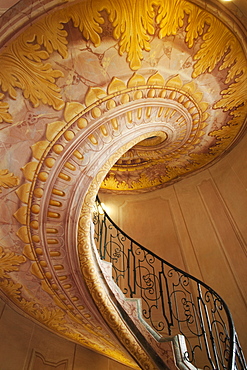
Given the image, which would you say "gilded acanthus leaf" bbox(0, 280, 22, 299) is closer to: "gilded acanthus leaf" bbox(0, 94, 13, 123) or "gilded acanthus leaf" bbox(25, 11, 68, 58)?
"gilded acanthus leaf" bbox(0, 94, 13, 123)

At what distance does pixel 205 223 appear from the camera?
16.3 ft

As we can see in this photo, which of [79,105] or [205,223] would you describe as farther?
[205,223]

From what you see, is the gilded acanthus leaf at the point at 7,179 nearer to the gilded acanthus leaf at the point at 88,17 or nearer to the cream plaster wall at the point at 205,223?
the gilded acanthus leaf at the point at 88,17

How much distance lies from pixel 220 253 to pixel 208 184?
148 cm

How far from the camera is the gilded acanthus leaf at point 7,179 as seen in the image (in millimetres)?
2500

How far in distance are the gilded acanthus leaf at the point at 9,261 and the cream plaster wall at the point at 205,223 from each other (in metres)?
2.76

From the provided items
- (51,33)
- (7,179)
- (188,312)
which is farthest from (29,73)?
(188,312)

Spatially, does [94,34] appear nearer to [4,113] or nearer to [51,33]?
[51,33]

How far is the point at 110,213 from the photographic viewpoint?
5652mm

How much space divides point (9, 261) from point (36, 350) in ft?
5.46

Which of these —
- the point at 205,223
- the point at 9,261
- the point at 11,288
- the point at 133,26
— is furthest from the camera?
the point at 205,223

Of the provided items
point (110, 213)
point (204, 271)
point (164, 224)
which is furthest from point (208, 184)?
point (110, 213)

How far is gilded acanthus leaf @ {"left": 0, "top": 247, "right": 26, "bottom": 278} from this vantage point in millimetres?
2920

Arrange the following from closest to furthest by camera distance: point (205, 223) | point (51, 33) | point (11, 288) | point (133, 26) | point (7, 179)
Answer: point (51, 33), point (133, 26), point (7, 179), point (11, 288), point (205, 223)
